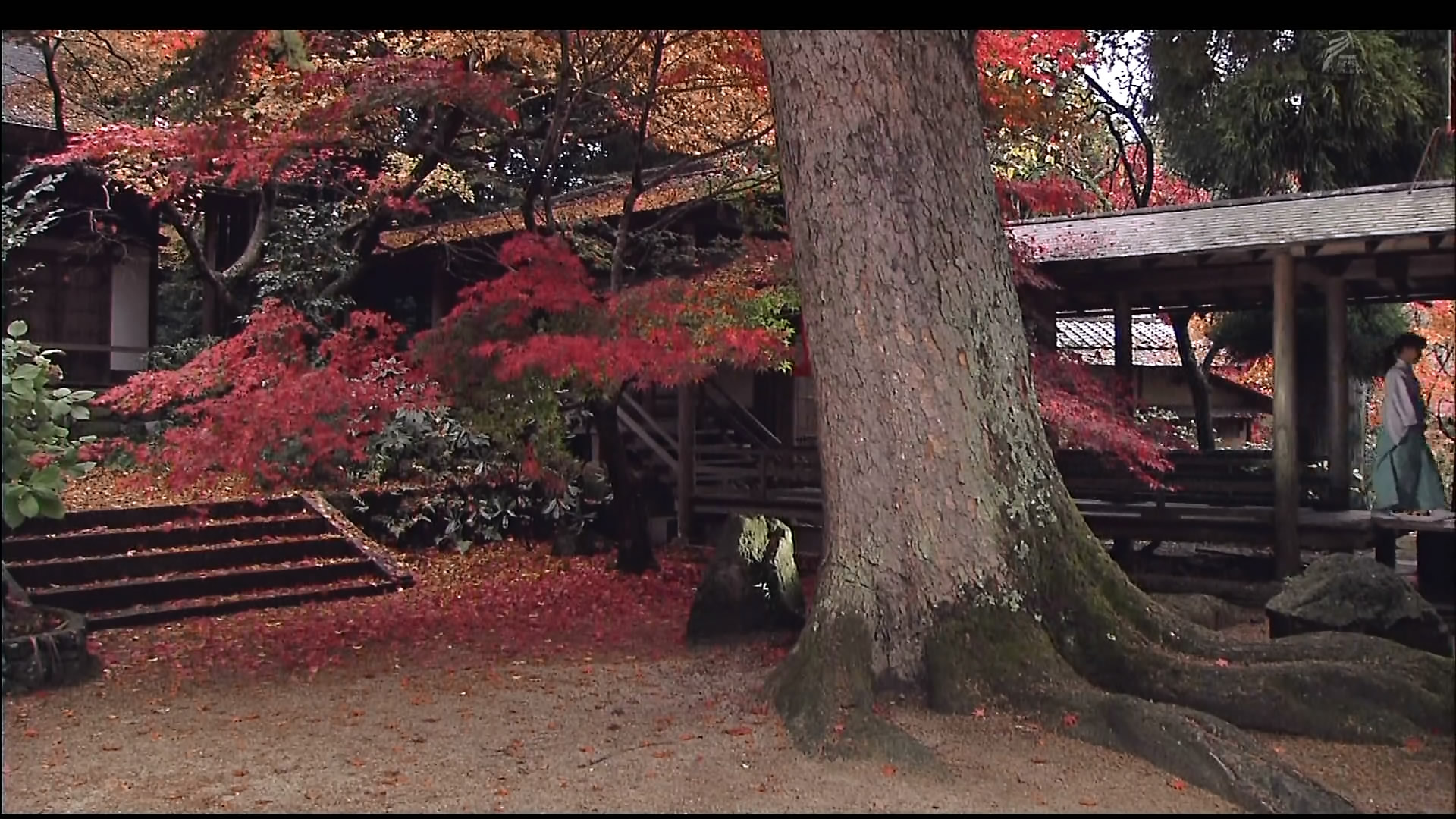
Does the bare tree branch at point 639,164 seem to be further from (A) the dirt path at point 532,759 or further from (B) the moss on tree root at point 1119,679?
(B) the moss on tree root at point 1119,679

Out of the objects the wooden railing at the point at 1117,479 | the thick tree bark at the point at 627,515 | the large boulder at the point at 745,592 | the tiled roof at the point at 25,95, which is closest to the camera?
the large boulder at the point at 745,592

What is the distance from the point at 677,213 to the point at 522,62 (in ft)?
6.29

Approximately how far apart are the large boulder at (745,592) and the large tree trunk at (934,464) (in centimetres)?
217

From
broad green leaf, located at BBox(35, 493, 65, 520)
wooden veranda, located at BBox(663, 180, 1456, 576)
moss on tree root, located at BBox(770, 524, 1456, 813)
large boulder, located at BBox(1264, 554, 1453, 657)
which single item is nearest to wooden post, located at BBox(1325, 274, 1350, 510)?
wooden veranda, located at BBox(663, 180, 1456, 576)

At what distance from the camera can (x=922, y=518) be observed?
545 centimetres

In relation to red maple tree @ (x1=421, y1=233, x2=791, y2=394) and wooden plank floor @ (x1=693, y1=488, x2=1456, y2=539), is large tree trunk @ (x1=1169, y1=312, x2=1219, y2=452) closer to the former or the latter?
wooden plank floor @ (x1=693, y1=488, x2=1456, y2=539)

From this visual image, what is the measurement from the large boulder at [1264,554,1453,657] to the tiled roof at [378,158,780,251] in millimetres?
6028

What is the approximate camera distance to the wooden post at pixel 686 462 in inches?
486

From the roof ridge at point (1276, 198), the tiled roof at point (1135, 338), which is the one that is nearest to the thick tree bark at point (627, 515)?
the roof ridge at point (1276, 198)

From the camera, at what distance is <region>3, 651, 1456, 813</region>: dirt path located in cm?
457

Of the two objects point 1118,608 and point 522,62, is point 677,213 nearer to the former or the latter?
point 522,62

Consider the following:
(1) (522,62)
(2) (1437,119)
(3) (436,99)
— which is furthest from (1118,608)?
(2) (1437,119)
